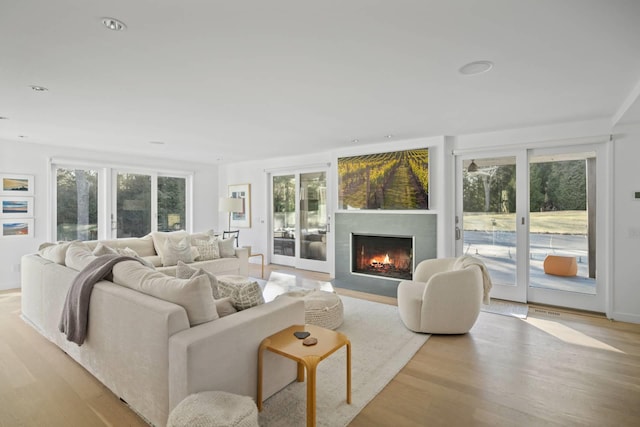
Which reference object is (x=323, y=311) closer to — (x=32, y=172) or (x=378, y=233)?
(x=378, y=233)

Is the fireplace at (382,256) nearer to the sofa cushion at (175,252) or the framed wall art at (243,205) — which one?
the sofa cushion at (175,252)

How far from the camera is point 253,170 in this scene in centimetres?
738

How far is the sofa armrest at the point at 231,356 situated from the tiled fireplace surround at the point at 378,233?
9.48 feet

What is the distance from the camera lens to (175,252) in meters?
4.83

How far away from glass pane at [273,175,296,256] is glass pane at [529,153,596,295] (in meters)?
4.25

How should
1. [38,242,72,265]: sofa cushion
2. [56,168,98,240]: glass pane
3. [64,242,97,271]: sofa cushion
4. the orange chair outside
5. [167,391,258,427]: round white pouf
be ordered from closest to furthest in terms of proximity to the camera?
1. [167,391,258,427]: round white pouf
2. [64,242,97,271]: sofa cushion
3. [38,242,72,265]: sofa cushion
4. the orange chair outside
5. [56,168,98,240]: glass pane

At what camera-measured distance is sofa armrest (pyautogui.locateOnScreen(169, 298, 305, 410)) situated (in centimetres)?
170

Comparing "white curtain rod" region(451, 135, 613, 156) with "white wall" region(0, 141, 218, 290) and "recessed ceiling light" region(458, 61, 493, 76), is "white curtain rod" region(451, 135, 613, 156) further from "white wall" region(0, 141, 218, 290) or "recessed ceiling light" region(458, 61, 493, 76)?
"white wall" region(0, 141, 218, 290)

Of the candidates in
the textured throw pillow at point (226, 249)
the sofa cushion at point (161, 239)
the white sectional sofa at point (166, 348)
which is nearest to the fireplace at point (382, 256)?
the textured throw pillow at point (226, 249)

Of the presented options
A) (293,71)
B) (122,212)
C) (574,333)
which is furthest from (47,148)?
(574,333)

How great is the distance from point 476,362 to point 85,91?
4149 mm

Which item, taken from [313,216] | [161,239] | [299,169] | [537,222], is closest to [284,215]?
[313,216]

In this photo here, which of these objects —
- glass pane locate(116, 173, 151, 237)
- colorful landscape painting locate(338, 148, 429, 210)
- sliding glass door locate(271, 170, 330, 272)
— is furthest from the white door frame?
glass pane locate(116, 173, 151, 237)

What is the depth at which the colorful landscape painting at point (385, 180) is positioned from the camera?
15.9 ft
